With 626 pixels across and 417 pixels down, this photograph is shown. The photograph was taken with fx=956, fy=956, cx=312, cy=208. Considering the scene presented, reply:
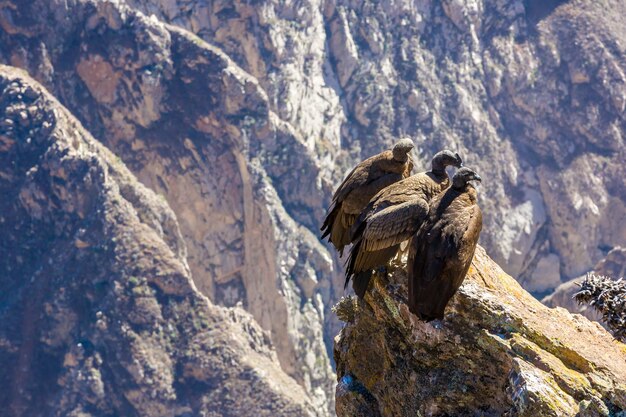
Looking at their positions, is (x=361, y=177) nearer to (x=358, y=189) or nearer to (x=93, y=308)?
(x=358, y=189)

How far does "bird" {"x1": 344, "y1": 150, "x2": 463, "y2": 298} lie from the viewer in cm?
1736

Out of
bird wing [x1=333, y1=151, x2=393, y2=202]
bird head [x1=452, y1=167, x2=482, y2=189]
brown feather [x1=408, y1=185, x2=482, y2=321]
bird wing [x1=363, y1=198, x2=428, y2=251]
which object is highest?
bird wing [x1=333, y1=151, x2=393, y2=202]

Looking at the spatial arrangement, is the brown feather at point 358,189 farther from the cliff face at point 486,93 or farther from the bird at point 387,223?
the cliff face at point 486,93

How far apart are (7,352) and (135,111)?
2650cm

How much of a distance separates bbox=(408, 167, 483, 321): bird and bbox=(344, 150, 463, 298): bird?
1.21ft

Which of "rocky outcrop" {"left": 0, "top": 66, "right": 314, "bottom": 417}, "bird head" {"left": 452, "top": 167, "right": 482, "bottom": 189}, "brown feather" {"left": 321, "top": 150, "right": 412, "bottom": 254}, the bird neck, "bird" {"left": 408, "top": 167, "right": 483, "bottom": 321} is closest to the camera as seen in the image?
"bird" {"left": 408, "top": 167, "right": 483, "bottom": 321}

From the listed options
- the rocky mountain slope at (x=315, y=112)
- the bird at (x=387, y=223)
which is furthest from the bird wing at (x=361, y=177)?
the rocky mountain slope at (x=315, y=112)

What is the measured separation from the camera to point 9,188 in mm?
85625

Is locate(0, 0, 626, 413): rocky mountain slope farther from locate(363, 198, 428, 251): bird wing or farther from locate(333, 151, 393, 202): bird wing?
locate(363, 198, 428, 251): bird wing

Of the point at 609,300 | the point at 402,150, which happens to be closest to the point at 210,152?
the point at 402,150

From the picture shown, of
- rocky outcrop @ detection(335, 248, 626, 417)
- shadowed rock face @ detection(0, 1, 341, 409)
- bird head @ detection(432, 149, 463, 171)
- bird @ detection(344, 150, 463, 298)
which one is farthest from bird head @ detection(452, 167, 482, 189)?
shadowed rock face @ detection(0, 1, 341, 409)

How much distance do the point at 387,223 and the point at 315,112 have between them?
3447 inches

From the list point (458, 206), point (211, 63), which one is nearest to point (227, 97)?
point (211, 63)

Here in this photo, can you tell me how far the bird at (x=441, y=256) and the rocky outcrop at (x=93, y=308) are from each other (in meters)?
65.7
